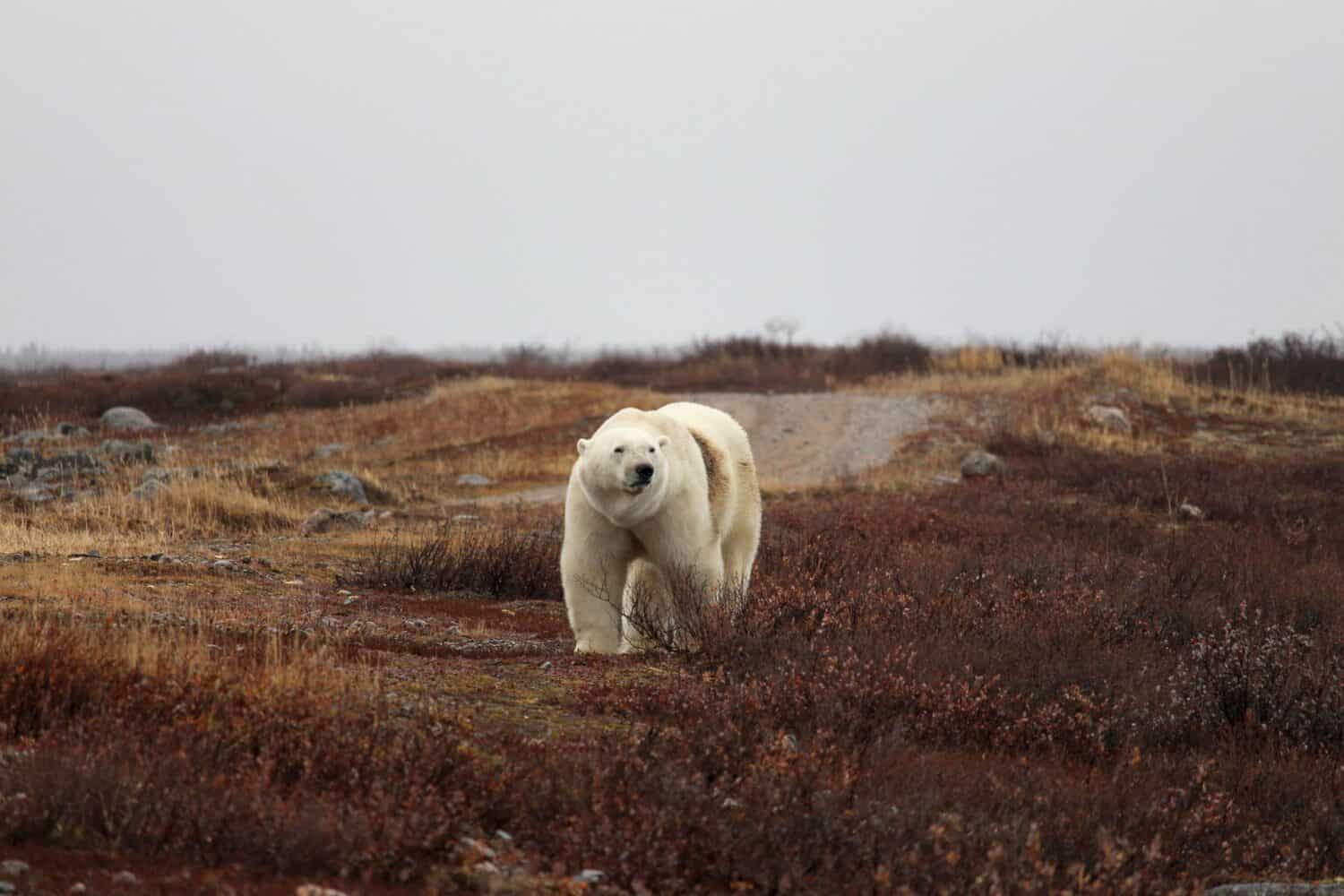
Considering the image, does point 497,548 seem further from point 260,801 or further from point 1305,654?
point 260,801

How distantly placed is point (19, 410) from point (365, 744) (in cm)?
2895

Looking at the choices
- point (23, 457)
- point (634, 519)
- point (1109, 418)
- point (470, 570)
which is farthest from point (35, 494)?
point (1109, 418)

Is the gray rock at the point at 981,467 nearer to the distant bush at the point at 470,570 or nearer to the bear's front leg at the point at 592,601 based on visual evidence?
the distant bush at the point at 470,570

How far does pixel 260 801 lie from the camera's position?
3895mm

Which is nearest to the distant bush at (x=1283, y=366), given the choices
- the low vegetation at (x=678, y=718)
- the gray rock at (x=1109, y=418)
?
the gray rock at (x=1109, y=418)

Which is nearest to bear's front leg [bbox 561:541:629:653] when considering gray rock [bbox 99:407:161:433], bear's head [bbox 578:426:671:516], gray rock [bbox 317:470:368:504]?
bear's head [bbox 578:426:671:516]

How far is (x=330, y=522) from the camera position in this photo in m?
14.0

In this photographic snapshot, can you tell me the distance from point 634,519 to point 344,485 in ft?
34.6

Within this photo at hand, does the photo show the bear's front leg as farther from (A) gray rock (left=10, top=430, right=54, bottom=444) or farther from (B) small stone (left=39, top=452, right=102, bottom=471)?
(A) gray rock (left=10, top=430, right=54, bottom=444)

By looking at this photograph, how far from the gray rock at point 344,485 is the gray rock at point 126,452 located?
4345 mm

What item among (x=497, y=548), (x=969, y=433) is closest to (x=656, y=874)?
(x=497, y=548)

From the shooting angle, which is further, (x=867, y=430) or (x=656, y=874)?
(x=867, y=430)

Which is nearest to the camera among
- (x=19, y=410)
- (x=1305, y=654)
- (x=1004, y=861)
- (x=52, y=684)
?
(x=1004, y=861)

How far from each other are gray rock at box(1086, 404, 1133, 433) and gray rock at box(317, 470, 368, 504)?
13417 mm
